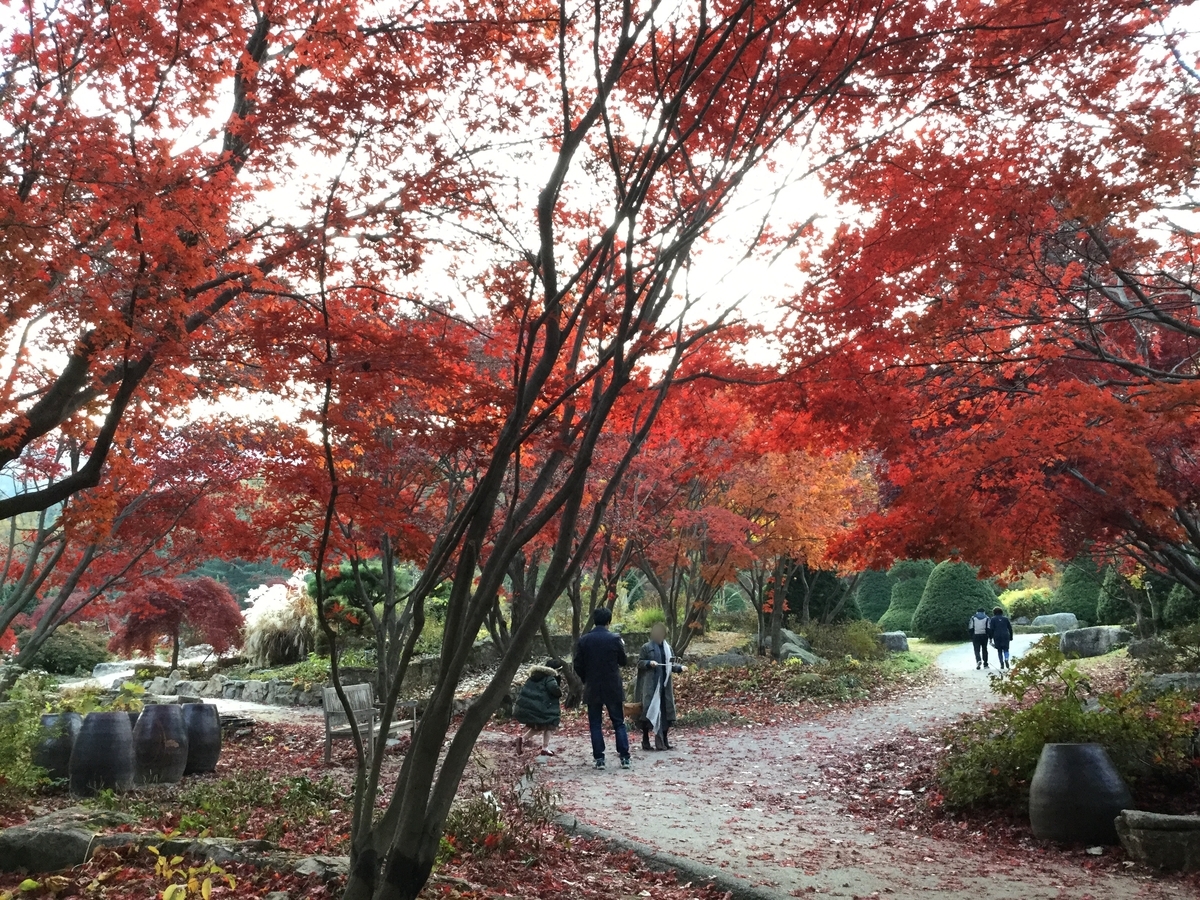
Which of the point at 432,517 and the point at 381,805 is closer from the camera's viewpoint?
the point at 381,805

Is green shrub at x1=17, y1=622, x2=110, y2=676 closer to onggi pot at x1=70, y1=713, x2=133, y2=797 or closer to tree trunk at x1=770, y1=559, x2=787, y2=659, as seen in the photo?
onggi pot at x1=70, y1=713, x2=133, y2=797

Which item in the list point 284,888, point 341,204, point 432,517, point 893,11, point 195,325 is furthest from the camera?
point 432,517

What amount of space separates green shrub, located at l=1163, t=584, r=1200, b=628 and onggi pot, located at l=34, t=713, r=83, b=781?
18.3 metres

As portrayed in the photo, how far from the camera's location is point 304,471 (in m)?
5.07

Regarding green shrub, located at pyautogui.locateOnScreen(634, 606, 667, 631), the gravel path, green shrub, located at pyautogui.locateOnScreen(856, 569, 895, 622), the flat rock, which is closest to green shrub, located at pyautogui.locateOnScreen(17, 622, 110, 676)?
green shrub, located at pyautogui.locateOnScreen(634, 606, 667, 631)

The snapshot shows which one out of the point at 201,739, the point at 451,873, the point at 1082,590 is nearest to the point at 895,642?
the point at 1082,590

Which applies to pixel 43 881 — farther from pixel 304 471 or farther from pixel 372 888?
pixel 304 471

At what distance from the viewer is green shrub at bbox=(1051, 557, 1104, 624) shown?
23.9 metres

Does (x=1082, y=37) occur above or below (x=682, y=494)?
above

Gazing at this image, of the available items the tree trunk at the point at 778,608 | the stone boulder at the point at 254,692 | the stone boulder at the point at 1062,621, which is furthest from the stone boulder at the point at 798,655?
the stone boulder at the point at 254,692

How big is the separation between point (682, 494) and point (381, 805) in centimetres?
932

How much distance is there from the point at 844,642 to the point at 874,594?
13467 mm

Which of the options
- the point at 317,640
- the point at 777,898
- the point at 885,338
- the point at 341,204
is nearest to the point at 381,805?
the point at 777,898

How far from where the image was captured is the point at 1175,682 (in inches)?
Answer: 398
